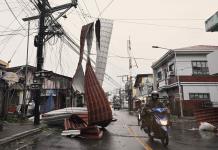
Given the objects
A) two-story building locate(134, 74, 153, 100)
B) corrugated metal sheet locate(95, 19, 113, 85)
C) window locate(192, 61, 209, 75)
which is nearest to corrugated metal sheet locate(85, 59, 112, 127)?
corrugated metal sheet locate(95, 19, 113, 85)

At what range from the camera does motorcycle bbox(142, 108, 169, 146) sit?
970 cm

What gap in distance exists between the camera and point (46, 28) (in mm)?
18641

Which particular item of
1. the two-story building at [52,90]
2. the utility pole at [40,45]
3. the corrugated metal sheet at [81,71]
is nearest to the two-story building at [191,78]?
the two-story building at [52,90]

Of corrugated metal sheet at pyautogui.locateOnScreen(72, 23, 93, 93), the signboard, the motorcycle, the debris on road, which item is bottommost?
the debris on road

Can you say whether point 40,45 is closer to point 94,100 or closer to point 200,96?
point 94,100

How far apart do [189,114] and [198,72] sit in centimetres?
601

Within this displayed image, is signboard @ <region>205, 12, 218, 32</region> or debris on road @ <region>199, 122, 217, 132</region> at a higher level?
signboard @ <region>205, 12, 218, 32</region>

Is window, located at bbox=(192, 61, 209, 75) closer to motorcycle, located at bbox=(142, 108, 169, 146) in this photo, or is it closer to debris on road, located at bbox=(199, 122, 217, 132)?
debris on road, located at bbox=(199, 122, 217, 132)

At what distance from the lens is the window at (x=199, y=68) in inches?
1403

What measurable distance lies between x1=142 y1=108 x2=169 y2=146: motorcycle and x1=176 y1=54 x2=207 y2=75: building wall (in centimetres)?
2542

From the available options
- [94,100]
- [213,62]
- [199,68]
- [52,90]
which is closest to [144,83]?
[199,68]

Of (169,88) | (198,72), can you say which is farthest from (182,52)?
(169,88)

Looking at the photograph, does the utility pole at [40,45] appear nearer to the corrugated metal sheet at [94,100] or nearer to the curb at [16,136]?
the curb at [16,136]

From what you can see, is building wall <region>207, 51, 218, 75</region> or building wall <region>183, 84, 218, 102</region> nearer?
building wall <region>207, 51, 218, 75</region>
